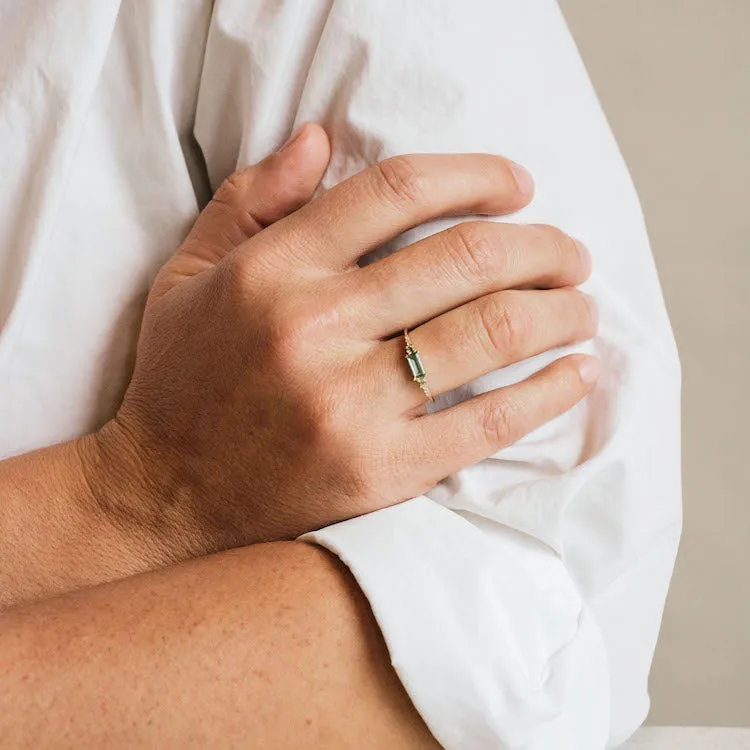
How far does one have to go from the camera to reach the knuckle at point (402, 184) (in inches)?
22.7

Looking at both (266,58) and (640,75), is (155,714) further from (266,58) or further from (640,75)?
(640,75)

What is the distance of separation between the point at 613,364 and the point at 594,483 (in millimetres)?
96

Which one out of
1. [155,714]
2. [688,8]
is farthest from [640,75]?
[155,714]

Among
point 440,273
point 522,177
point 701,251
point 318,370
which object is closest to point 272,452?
point 318,370

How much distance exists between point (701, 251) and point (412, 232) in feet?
1.93

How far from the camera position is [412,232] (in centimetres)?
62

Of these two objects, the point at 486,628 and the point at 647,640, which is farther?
the point at 647,640

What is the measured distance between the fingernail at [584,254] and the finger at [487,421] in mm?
95

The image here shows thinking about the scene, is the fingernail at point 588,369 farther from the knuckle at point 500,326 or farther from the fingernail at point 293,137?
the fingernail at point 293,137

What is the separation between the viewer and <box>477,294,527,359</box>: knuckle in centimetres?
58

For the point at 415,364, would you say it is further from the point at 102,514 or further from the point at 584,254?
the point at 102,514

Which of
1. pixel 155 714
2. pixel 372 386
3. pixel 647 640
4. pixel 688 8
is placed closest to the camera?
pixel 155 714

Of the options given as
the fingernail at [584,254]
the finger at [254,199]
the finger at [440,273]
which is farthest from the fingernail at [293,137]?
the fingernail at [584,254]

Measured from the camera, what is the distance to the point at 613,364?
2.07 feet
